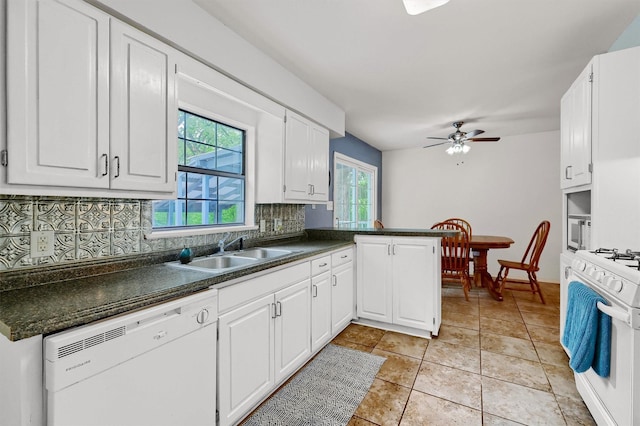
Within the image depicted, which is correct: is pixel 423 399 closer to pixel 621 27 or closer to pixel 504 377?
pixel 504 377

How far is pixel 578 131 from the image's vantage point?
2.11 meters

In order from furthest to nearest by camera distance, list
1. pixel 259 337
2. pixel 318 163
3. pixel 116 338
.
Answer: pixel 318 163, pixel 259 337, pixel 116 338

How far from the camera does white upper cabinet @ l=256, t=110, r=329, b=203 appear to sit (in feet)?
8.68

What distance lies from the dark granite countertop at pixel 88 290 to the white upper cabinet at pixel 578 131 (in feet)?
7.01

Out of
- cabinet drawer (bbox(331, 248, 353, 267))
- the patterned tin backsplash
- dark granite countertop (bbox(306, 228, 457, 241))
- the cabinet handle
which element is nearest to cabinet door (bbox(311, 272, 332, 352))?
cabinet drawer (bbox(331, 248, 353, 267))

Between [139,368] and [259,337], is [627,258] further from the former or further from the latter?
[139,368]

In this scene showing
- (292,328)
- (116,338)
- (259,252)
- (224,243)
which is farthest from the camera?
(259,252)

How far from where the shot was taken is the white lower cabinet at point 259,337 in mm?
1543

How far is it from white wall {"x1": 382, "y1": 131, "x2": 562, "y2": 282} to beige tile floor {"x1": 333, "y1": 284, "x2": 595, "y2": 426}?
6.19ft

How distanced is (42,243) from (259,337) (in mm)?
1155

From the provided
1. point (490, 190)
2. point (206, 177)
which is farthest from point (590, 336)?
point (490, 190)

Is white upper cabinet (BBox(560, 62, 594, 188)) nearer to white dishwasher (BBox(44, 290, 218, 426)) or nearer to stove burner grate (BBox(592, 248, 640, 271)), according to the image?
stove burner grate (BBox(592, 248, 640, 271))

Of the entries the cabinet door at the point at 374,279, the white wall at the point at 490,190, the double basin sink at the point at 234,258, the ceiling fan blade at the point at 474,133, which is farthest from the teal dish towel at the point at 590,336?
the white wall at the point at 490,190

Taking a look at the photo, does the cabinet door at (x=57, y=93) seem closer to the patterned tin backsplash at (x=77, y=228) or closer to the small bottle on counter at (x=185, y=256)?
the patterned tin backsplash at (x=77, y=228)
